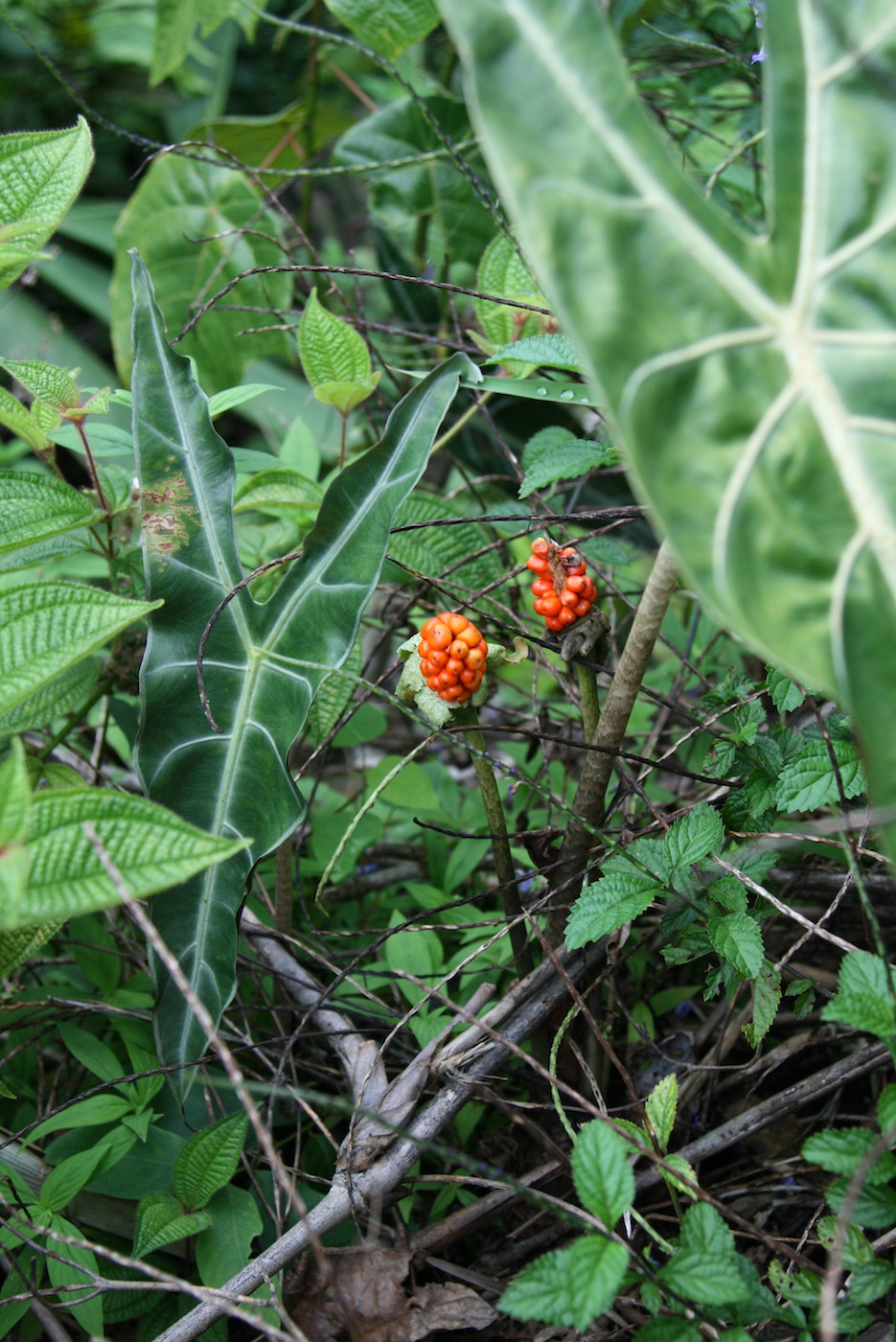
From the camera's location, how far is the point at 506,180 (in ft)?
1.40

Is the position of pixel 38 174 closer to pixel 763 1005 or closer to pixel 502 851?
pixel 502 851

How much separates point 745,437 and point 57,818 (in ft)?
1.45

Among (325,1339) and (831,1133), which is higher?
(831,1133)

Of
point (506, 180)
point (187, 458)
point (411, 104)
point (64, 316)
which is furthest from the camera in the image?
point (64, 316)

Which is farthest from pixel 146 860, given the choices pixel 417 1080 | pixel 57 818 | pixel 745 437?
pixel 745 437

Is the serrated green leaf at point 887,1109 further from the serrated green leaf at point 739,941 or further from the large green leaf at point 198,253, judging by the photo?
the large green leaf at point 198,253

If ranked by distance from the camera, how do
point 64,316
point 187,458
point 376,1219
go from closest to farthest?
point 376,1219 → point 187,458 → point 64,316

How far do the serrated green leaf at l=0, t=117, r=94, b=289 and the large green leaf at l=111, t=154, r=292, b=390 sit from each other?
81 centimetres

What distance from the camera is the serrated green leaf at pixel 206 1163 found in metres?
0.75

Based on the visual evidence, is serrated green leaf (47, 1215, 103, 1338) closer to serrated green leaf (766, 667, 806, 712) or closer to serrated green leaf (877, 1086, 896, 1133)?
serrated green leaf (877, 1086, 896, 1133)

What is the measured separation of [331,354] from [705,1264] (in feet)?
2.53

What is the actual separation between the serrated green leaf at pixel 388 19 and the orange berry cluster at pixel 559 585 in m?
1.12

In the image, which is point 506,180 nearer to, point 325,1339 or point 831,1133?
point 831,1133

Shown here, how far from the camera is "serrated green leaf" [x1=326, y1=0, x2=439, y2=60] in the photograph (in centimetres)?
140
